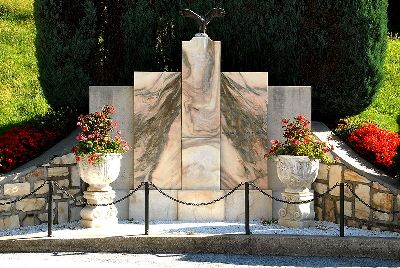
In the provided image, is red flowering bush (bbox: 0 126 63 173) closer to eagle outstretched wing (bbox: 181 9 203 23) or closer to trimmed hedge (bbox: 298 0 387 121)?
eagle outstretched wing (bbox: 181 9 203 23)

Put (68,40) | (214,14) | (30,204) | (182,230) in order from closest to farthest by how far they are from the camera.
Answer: (182,230) → (30,204) → (214,14) → (68,40)

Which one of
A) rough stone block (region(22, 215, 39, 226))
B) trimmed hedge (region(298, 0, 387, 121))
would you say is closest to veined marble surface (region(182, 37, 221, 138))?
trimmed hedge (region(298, 0, 387, 121))

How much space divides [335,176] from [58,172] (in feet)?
15.3

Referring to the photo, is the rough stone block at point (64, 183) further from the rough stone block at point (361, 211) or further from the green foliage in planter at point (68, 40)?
the rough stone block at point (361, 211)

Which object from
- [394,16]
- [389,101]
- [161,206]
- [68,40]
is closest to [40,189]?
[161,206]

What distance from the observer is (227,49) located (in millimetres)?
16219

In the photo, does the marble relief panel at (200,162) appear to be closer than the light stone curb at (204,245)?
No

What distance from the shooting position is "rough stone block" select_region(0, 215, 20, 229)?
13.6 meters

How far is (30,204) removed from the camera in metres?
14.0

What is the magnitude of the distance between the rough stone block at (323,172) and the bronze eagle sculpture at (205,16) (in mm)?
3115

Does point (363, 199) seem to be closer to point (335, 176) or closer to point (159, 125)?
point (335, 176)

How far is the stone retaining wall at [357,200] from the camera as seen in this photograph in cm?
1300

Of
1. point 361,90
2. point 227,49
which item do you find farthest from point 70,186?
point 361,90

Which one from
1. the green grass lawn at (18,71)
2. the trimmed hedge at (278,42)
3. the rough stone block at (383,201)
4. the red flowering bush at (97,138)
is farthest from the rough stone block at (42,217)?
the rough stone block at (383,201)
